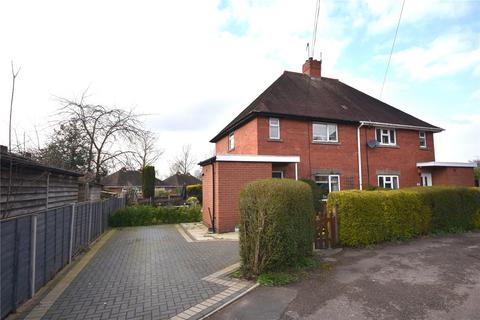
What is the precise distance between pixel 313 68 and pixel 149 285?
1974cm

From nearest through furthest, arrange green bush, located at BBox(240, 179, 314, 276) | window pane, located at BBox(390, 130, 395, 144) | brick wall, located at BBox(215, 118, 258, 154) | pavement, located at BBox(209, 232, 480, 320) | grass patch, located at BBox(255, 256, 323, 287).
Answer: pavement, located at BBox(209, 232, 480, 320) → grass patch, located at BBox(255, 256, 323, 287) → green bush, located at BBox(240, 179, 314, 276) → brick wall, located at BBox(215, 118, 258, 154) → window pane, located at BBox(390, 130, 395, 144)

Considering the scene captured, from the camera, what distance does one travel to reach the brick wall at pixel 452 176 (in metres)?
19.2

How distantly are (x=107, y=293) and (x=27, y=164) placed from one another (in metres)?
3.07

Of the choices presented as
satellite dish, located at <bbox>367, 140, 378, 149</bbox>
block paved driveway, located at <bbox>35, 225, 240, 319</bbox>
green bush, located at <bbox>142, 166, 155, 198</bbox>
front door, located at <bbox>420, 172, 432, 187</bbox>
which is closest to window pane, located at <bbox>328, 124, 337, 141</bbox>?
satellite dish, located at <bbox>367, 140, 378, 149</bbox>

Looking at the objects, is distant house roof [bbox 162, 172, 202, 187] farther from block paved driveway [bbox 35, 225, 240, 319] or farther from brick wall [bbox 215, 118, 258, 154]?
block paved driveway [bbox 35, 225, 240, 319]

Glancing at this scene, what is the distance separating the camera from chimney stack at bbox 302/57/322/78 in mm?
21875

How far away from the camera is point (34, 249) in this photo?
5258 millimetres

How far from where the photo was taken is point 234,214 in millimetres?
12727

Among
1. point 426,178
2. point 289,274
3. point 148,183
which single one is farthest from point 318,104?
point 148,183

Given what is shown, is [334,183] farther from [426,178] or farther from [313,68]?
[313,68]

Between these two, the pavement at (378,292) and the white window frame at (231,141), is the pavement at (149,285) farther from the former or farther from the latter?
the white window frame at (231,141)

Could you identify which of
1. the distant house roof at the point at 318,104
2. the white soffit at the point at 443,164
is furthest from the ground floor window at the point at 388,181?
the distant house roof at the point at 318,104

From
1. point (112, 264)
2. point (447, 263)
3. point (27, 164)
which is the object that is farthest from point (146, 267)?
point (447, 263)

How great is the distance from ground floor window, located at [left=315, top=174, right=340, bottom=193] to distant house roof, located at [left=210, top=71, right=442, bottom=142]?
3136mm
